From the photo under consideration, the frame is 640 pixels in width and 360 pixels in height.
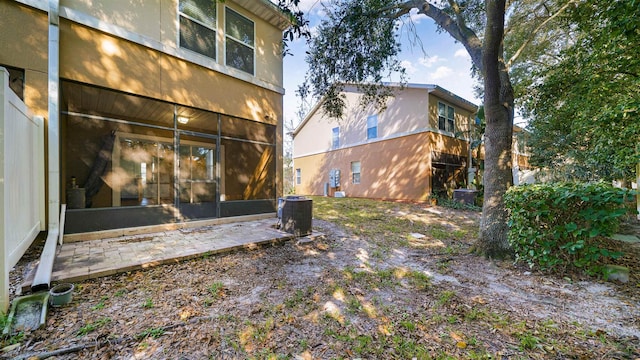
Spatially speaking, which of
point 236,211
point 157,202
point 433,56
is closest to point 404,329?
point 236,211

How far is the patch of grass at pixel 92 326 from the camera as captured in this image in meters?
2.14

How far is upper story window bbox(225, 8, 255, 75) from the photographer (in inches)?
255

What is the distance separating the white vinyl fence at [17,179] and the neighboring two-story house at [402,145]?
8400 millimetres

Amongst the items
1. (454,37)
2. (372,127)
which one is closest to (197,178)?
(454,37)

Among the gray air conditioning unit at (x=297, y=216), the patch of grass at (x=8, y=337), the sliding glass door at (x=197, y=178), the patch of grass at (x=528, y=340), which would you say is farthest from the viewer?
the sliding glass door at (x=197, y=178)

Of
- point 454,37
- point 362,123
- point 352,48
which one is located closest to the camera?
point 454,37

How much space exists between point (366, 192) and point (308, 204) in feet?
31.0

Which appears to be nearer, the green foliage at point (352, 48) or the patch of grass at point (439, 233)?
the patch of grass at point (439, 233)

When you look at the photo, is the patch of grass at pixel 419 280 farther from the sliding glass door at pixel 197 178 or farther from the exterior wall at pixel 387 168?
the exterior wall at pixel 387 168

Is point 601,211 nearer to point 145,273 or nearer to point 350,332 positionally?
point 350,332

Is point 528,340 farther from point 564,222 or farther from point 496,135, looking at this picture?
point 496,135

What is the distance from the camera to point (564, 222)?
346 centimetres

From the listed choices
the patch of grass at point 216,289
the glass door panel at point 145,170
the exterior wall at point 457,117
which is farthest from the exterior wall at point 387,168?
the patch of grass at point 216,289

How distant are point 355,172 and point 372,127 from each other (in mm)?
2951
